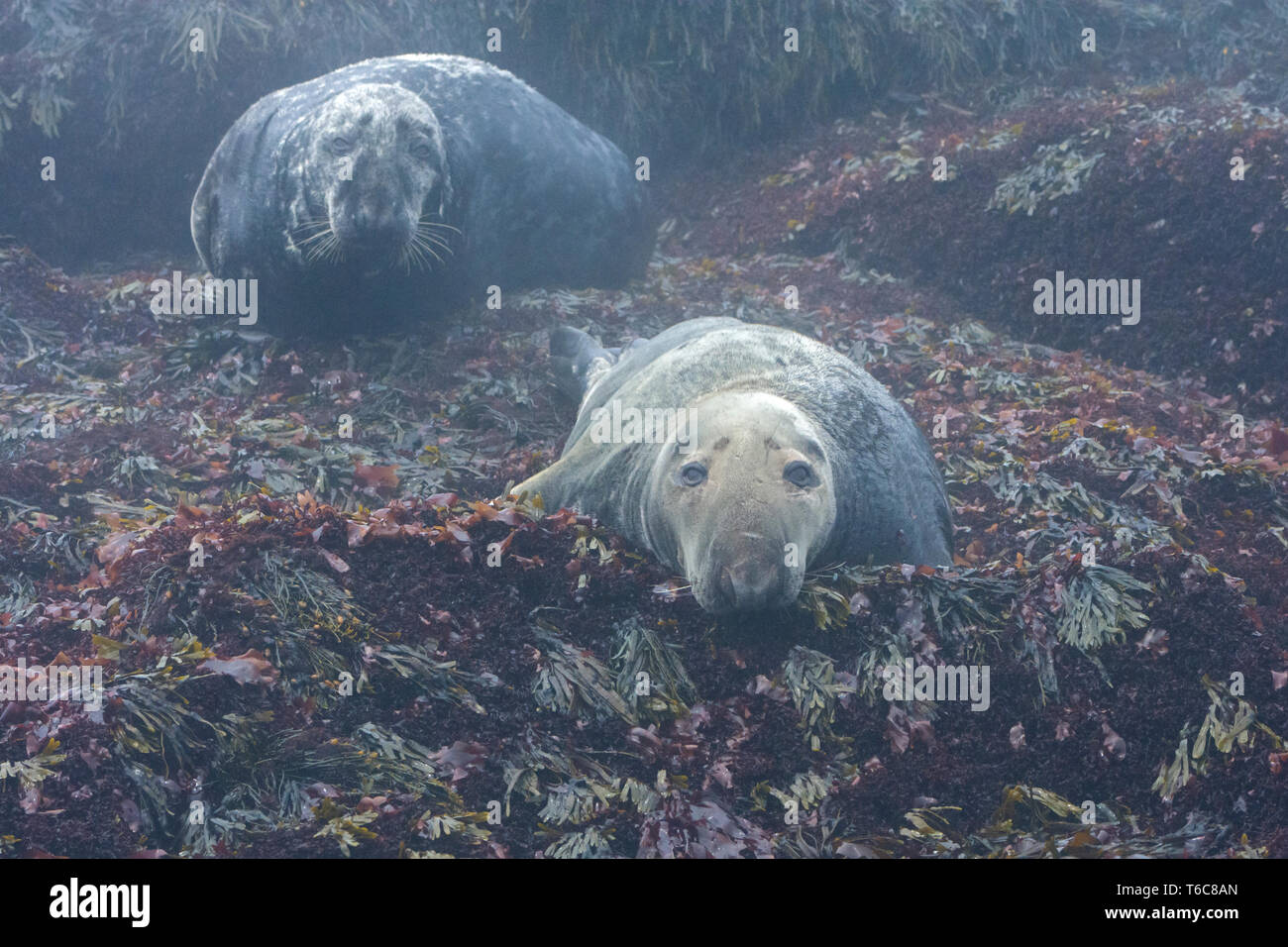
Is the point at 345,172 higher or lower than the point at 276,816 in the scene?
higher

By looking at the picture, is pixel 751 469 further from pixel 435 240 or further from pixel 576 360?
pixel 435 240

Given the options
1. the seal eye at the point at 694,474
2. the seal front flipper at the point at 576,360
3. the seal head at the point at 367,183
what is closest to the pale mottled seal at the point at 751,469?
the seal eye at the point at 694,474

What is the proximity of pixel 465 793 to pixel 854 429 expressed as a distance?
3.00 metres

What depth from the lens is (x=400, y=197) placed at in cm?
834

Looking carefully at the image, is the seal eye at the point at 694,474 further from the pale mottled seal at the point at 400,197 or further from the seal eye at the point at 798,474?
the pale mottled seal at the point at 400,197

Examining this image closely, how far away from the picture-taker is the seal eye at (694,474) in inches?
195

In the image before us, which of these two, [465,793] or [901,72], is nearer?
[465,793]

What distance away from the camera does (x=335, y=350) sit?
29.3 ft

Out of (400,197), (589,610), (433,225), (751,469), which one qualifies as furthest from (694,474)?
(433,225)

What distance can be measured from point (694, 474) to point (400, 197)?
15.0 feet

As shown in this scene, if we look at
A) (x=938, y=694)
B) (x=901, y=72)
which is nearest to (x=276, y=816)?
(x=938, y=694)

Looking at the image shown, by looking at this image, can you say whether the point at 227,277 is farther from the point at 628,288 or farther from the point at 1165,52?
the point at 1165,52

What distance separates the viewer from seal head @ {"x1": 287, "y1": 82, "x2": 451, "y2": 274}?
8.20 meters

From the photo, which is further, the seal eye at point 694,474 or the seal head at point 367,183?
the seal head at point 367,183
